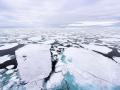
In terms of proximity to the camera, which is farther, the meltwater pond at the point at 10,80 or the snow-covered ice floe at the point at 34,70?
the snow-covered ice floe at the point at 34,70

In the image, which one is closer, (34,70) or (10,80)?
(10,80)

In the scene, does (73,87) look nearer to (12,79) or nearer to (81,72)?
(81,72)

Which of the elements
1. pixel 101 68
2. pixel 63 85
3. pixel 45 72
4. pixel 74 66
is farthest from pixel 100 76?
pixel 45 72

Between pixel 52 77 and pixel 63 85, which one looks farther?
pixel 52 77

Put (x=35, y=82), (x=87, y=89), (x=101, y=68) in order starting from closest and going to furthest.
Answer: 1. (x=87, y=89)
2. (x=35, y=82)
3. (x=101, y=68)

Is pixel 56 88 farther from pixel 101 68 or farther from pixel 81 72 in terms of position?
pixel 101 68

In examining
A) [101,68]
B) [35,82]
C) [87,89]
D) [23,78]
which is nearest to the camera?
[87,89]

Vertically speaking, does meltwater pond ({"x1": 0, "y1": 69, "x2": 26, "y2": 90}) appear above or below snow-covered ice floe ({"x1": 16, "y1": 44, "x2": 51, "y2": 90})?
below

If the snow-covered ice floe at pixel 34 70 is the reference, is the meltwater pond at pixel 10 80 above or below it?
below

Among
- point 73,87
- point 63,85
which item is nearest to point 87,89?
point 73,87

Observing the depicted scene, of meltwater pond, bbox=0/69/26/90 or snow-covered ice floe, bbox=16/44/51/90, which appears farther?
snow-covered ice floe, bbox=16/44/51/90
